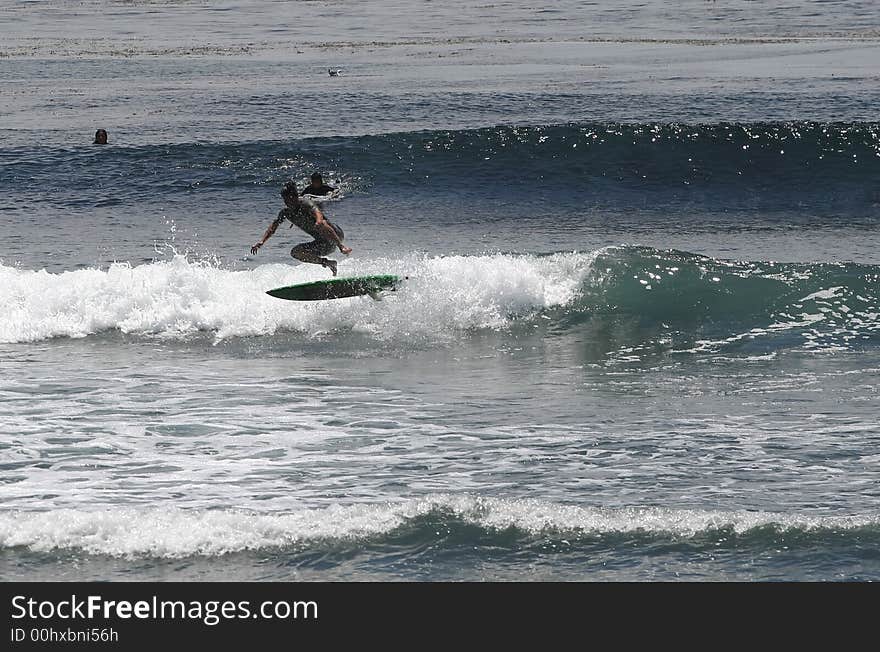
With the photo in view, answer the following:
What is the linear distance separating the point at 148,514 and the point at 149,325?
836cm

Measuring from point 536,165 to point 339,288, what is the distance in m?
12.4

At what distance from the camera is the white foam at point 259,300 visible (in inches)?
664

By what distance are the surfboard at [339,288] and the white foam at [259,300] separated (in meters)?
0.70

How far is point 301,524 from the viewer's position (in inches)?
353

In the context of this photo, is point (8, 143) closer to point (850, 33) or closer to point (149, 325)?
point (149, 325)

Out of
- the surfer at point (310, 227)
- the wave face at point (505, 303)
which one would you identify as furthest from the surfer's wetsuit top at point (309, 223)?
the wave face at point (505, 303)

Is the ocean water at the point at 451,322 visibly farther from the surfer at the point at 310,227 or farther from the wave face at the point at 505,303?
the surfer at the point at 310,227

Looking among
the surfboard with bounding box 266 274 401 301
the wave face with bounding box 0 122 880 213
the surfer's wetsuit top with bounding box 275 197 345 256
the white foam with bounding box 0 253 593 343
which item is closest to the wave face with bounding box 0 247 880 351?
the white foam with bounding box 0 253 593 343

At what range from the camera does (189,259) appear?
21109 mm

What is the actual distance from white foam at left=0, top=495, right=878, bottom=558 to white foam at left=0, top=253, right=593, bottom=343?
717 centimetres

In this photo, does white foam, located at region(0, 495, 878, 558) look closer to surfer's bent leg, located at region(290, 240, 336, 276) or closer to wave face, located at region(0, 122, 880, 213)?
surfer's bent leg, located at region(290, 240, 336, 276)

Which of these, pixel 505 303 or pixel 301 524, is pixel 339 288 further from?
pixel 301 524
